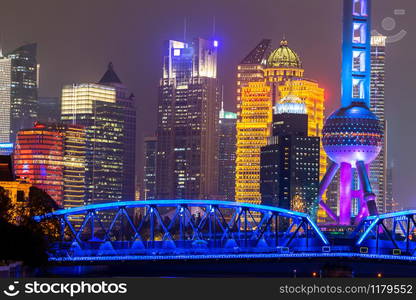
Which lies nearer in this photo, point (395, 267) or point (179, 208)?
point (179, 208)

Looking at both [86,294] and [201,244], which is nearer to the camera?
[86,294]

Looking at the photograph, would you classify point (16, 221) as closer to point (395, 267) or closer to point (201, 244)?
point (201, 244)

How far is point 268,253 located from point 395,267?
2224 centimetres

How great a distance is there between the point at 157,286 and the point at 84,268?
3890 inches

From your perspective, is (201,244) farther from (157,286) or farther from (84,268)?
(157,286)

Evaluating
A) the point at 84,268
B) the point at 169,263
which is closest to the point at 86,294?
the point at 169,263

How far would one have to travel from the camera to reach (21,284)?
301 feet

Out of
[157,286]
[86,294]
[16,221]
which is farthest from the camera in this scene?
[16,221]

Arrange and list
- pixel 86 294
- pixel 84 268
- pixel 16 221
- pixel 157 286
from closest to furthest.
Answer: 1. pixel 86 294
2. pixel 157 286
3. pixel 16 221
4. pixel 84 268

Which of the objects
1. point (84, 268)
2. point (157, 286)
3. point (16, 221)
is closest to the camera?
point (157, 286)

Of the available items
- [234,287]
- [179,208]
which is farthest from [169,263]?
[234,287]

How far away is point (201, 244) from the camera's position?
185 metres

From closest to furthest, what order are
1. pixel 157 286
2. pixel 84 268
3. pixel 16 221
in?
pixel 157 286
pixel 16 221
pixel 84 268

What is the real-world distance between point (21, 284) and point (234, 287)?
13.2m
